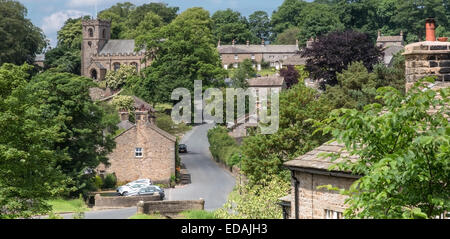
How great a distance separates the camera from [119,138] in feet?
151

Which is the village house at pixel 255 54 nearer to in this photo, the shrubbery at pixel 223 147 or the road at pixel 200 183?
the road at pixel 200 183

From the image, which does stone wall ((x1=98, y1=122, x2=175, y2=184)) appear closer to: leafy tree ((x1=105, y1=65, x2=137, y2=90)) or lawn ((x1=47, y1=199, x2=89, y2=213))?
Result: lawn ((x1=47, y1=199, x2=89, y2=213))

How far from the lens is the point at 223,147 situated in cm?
5416

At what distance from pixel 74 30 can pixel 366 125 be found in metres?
119

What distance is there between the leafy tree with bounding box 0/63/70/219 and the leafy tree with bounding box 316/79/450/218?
14047mm

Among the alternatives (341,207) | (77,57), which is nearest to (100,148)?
(341,207)

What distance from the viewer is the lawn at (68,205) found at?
112ft

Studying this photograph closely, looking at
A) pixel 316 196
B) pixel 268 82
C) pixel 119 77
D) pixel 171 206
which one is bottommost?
pixel 171 206

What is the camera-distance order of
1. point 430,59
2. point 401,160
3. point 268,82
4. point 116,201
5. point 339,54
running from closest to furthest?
point 401,160
point 430,59
point 116,201
point 339,54
point 268,82

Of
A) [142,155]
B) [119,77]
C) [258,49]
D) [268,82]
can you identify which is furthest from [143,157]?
[258,49]

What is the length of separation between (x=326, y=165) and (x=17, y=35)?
267 ft

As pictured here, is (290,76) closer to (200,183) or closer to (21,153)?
(200,183)

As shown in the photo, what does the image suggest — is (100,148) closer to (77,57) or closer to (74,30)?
(77,57)

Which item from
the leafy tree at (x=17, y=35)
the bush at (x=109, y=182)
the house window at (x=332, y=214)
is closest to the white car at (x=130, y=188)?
the bush at (x=109, y=182)
